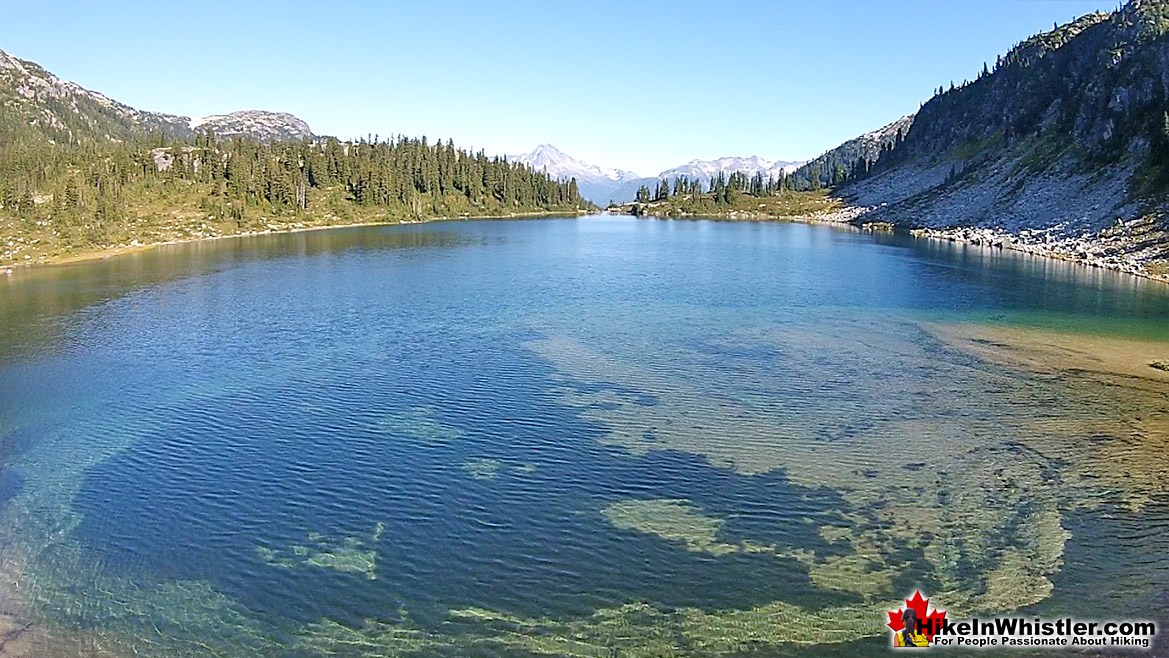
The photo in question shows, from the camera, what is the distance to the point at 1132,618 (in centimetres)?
1606

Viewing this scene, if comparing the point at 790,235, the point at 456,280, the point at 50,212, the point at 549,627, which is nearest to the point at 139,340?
the point at 456,280

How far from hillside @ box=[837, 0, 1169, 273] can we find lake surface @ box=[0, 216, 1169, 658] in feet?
163

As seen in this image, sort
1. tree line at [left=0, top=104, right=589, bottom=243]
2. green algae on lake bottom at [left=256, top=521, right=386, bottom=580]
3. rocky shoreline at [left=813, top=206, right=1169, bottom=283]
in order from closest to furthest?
green algae on lake bottom at [left=256, top=521, right=386, bottom=580] → rocky shoreline at [left=813, top=206, right=1169, bottom=283] → tree line at [left=0, top=104, right=589, bottom=243]

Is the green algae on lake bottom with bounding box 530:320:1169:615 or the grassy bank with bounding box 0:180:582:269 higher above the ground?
the grassy bank with bounding box 0:180:582:269

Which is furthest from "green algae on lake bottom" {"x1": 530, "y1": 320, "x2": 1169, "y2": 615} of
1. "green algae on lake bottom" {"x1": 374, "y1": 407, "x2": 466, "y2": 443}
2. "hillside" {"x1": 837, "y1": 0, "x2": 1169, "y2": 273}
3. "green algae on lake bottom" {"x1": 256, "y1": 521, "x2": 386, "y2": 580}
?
"hillside" {"x1": 837, "y1": 0, "x2": 1169, "y2": 273}

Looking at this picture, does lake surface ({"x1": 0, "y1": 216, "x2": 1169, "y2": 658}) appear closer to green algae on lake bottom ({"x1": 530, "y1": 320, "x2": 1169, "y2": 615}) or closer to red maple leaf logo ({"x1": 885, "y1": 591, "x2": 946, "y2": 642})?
green algae on lake bottom ({"x1": 530, "y1": 320, "x2": 1169, "y2": 615})

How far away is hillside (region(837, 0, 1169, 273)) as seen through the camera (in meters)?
91.8

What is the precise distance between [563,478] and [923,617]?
34.7 ft

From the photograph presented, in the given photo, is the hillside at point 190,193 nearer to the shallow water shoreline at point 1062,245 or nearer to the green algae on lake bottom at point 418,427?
the green algae on lake bottom at point 418,427

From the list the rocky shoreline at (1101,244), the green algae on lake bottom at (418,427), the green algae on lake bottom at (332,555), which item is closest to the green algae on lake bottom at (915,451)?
the green algae on lake bottom at (418,427)

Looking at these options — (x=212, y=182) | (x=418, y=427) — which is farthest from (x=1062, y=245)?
(x=212, y=182)

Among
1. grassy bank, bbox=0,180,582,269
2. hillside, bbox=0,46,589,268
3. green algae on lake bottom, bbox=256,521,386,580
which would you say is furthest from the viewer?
hillside, bbox=0,46,589,268

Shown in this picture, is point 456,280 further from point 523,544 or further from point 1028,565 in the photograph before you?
point 1028,565

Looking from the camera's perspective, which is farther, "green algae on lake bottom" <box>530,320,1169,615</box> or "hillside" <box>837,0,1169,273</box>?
"hillside" <box>837,0,1169,273</box>
